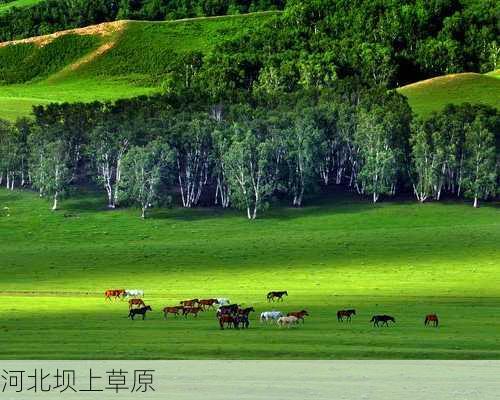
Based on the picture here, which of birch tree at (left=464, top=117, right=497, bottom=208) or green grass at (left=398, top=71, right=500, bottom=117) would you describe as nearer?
birch tree at (left=464, top=117, right=497, bottom=208)

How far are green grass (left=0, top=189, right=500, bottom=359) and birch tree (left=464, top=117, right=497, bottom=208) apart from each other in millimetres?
2129

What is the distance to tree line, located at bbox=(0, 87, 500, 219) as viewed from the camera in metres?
119

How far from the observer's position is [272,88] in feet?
572

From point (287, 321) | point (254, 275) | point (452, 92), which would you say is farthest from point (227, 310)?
point (452, 92)

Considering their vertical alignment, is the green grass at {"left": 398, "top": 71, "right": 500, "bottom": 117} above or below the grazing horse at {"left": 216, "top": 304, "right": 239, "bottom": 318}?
above

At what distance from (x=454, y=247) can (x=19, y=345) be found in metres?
57.6

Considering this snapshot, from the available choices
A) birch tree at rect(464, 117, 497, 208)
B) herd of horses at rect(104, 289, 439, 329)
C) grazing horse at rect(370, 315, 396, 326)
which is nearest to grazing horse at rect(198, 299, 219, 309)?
herd of horses at rect(104, 289, 439, 329)

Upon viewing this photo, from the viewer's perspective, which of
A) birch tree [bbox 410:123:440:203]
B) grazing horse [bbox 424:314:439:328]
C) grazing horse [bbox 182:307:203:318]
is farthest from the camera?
birch tree [bbox 410:123:440:203]

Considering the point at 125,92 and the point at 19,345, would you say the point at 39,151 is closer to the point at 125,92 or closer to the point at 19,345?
the point at 125,92

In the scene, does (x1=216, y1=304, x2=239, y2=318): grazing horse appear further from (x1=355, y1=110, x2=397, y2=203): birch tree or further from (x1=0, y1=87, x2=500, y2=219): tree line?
(x1=355, y1=110, x2=397, y2=203): birch tree

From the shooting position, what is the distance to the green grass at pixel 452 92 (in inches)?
6176

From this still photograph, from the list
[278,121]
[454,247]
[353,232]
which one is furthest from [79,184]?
[454,247]

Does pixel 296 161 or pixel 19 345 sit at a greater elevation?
pixel 296 161

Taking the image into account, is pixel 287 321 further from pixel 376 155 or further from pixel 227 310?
pixel 376 155
